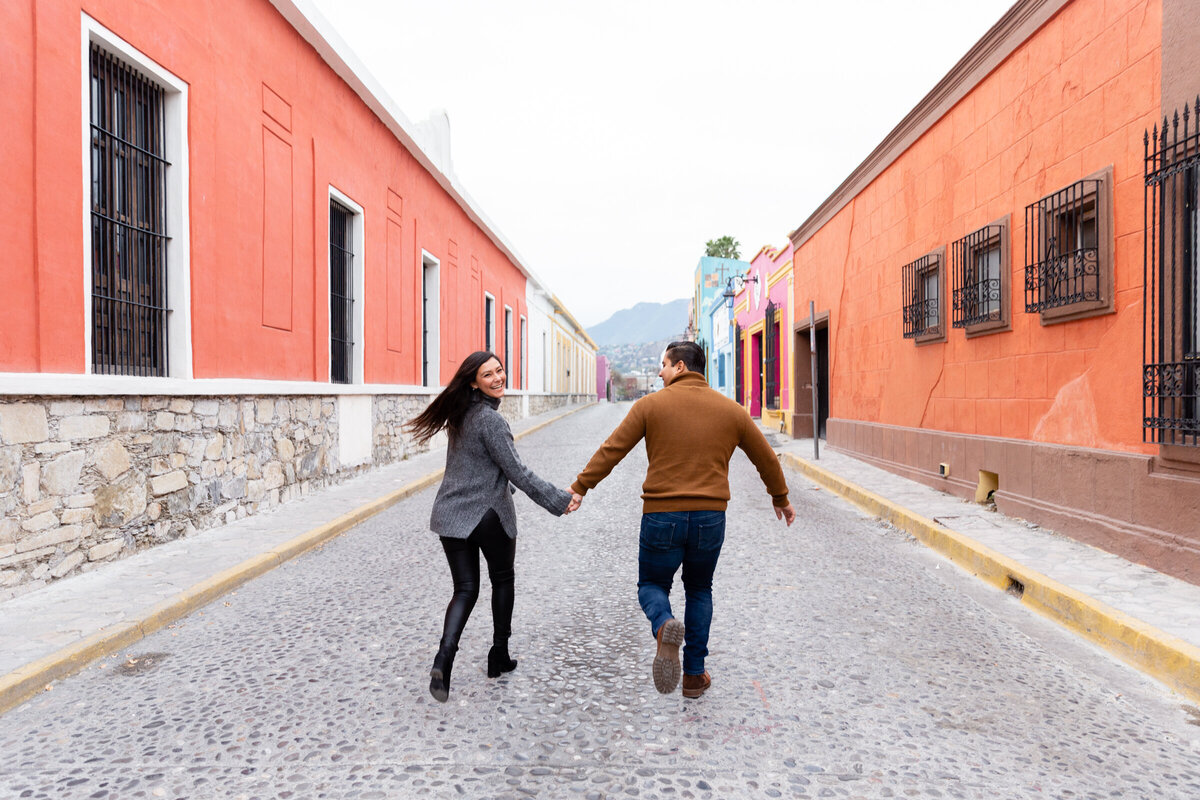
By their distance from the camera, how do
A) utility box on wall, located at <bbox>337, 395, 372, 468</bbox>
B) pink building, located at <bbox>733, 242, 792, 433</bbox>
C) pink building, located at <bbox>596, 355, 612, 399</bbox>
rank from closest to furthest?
utility box on wall, located at <bbox>337, 395, 372, 468</bbox>, pink building, located at <bbox>733, 242, 792, 433</bbox>, pink building, located at <bbox>596, 355, 612, 399</bbox>

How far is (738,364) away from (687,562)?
2545 centimetres

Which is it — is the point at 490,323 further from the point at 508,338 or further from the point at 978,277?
the point at 978,277

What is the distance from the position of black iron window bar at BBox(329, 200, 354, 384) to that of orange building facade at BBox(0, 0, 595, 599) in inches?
1.5

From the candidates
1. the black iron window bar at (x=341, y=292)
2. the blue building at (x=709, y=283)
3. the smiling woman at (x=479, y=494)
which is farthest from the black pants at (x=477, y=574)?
the blue building at (x=709, y=283)

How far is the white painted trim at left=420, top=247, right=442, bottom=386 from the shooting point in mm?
15078

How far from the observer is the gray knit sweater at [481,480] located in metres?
3.24

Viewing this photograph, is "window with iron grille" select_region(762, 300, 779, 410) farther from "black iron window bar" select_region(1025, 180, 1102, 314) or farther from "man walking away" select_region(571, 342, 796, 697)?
"man walking away" select_region(571, 342, 796, 697)

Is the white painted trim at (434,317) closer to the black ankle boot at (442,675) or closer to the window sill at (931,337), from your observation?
the window sill at (931,337)

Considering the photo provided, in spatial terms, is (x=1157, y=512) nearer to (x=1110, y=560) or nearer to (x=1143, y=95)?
(x=1110, y=560)

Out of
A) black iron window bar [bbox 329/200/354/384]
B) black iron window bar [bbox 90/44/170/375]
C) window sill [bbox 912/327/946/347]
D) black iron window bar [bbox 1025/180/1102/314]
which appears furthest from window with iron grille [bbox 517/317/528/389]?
black iron window bar [bbox 1025/180/1102/314]

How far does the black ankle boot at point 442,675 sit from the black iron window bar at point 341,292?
7.78 meters

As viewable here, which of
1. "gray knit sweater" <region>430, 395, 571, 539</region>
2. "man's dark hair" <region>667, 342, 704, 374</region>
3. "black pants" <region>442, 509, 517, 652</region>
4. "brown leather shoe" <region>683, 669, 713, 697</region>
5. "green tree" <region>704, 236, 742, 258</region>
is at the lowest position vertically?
"brown leather shoe" <region>683, 669, 713, 697</region>

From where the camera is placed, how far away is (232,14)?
725 cm

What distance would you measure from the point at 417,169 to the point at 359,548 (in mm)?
9207
